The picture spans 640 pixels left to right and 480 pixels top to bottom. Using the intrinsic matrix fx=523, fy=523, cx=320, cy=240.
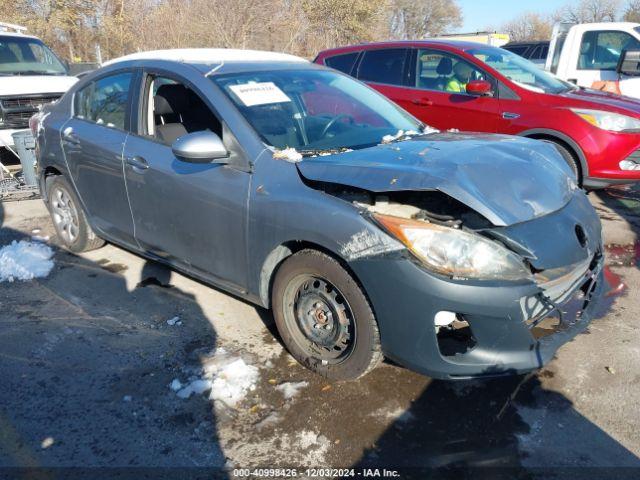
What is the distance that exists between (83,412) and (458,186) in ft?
7.45

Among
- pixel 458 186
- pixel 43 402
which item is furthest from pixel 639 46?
pixel 43 402

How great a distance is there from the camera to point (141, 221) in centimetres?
384

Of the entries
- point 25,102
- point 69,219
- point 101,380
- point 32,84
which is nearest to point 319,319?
point 101,380

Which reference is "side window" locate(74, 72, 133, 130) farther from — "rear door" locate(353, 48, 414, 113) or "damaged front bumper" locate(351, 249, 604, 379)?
"rear door" locate(353, 48, 414, 113)

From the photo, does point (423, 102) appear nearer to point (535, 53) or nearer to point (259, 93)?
point (259, 93)

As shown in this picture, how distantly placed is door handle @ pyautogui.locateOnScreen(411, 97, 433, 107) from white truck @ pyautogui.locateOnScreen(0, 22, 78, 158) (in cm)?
570

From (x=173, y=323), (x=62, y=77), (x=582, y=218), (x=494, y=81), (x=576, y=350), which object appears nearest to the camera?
(x=582, y=218)

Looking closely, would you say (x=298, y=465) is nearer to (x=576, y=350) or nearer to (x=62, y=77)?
(x=576, y=350)

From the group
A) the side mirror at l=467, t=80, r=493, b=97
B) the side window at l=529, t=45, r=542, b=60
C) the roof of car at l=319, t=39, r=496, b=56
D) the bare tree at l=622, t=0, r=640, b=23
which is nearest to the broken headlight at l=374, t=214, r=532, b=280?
the side mirror at l=467, t=80, r=493, b=97

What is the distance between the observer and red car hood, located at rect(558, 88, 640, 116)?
5.77 m

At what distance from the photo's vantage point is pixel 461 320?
2537 mm

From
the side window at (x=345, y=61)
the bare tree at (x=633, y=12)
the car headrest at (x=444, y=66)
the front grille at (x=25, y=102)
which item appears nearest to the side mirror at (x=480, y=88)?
the car headrest at (x=444, y=66)

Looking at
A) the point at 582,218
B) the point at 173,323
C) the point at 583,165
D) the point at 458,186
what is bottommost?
the point at 173,323

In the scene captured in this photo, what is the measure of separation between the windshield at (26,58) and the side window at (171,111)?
21.1 feet
